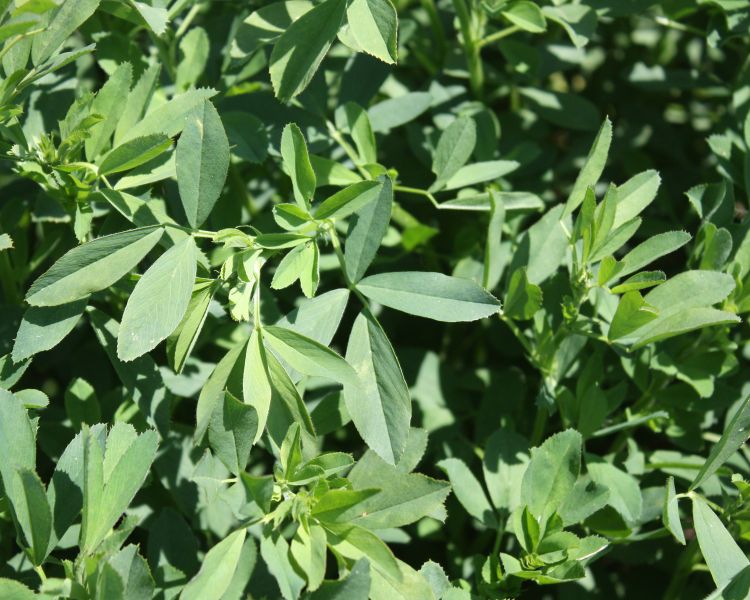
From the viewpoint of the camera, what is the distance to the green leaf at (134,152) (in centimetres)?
111

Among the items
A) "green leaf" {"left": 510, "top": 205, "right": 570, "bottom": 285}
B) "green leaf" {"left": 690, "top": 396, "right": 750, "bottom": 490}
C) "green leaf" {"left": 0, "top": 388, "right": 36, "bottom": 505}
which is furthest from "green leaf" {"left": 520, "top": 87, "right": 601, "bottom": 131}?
"green leaf" {"left": 0, "top": 388, "right": 36, "bottom": 505}

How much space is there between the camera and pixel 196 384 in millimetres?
1338

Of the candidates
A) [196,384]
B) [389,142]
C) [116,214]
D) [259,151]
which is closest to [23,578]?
[196,384]

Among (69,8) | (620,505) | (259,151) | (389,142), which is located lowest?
(620,505)

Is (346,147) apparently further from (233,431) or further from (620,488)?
(620,488)

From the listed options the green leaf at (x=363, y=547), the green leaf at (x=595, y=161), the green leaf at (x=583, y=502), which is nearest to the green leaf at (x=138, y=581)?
the green leaf at (x=363, y=547)

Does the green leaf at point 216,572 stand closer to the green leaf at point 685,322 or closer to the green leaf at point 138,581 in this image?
the green leaf at point 138,581

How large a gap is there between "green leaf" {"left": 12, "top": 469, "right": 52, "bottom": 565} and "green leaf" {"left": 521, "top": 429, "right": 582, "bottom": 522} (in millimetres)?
602

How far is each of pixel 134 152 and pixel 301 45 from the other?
0.28 meters

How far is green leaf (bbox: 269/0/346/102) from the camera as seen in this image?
3.94 ft

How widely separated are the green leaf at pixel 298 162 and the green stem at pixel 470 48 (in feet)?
1.51

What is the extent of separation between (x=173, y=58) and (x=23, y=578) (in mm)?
831

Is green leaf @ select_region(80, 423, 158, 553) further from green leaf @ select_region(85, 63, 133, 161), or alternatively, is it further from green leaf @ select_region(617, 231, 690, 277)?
green leaf @ select_region(617, 231, 690, 277)

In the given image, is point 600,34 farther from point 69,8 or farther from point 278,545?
point 278,545
